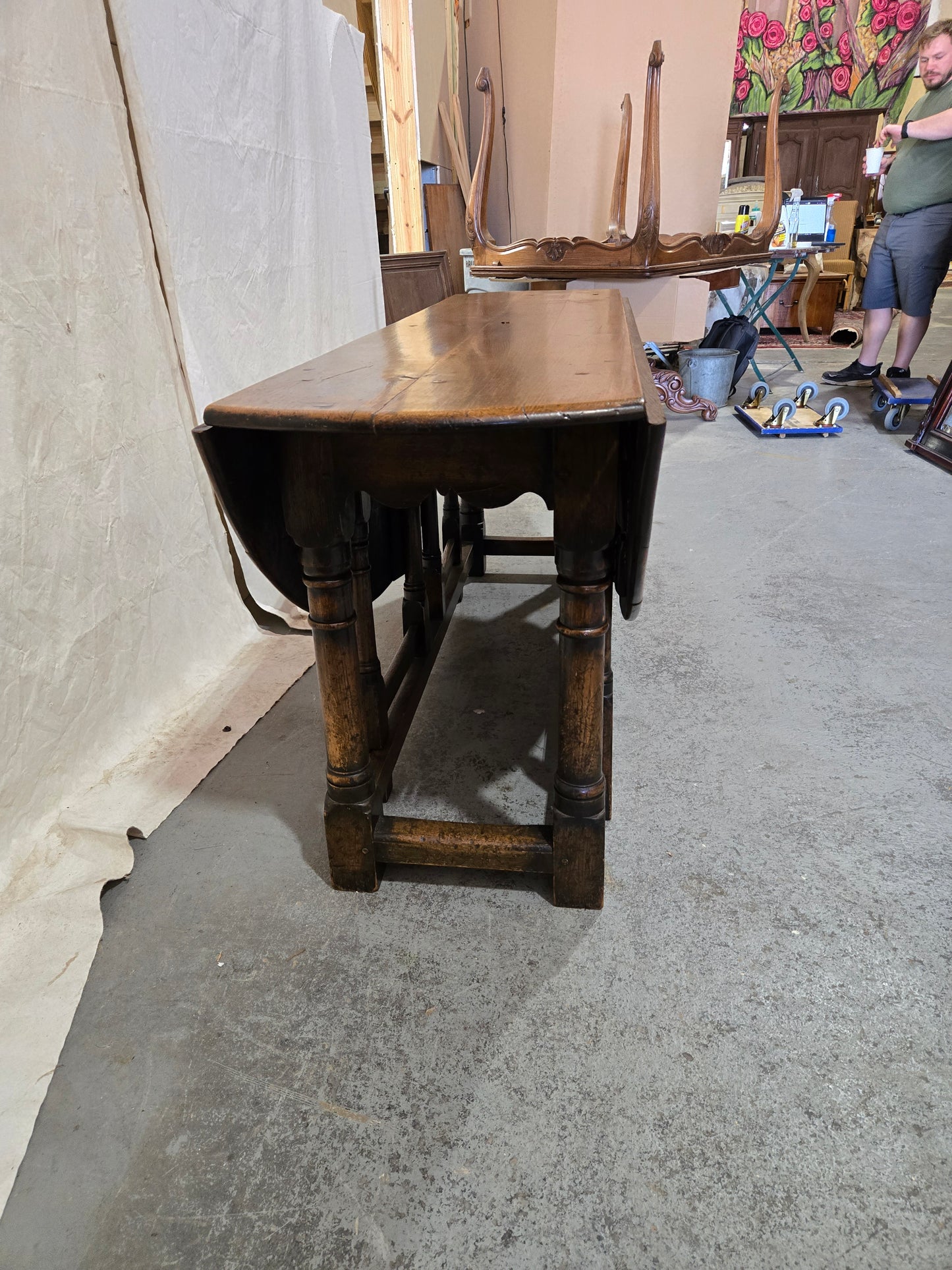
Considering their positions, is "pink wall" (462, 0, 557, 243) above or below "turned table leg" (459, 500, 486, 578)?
above

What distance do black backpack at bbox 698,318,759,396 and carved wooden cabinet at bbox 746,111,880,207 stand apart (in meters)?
5.91

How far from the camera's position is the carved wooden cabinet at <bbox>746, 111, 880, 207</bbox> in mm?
8992

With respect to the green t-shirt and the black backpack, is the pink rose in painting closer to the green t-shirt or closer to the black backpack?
the green t-shirt

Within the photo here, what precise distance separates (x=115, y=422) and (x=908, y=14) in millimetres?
11038

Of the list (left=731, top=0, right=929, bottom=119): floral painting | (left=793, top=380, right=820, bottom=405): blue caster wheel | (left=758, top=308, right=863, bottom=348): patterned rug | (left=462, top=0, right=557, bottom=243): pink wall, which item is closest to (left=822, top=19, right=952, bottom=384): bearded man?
(left=793, top=380, right=820, bottom=405): blue caster wheel

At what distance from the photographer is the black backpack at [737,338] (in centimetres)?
448

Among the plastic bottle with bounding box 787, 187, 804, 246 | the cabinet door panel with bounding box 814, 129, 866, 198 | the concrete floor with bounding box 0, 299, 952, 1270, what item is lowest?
the concrete floor with bounding box 0, 299, 952, 1270

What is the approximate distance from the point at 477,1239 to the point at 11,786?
3.43 ft

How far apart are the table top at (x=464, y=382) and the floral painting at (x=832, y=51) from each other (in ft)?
32.0

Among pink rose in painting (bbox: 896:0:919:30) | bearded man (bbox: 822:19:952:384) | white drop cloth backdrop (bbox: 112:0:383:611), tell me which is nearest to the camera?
white drop cloth backdrop (bbox: 112:0:383:611)

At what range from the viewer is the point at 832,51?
8.82 meters

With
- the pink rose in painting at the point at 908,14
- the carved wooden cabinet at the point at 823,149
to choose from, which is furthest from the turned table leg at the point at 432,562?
the pink rose in painting at the point at 908,14

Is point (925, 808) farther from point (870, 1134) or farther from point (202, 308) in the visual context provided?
point (202, 308)

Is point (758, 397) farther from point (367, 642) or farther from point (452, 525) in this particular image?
point (367, 642)
